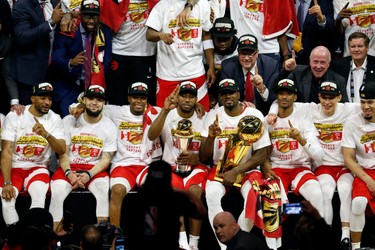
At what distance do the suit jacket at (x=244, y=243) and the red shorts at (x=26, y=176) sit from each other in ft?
9.63

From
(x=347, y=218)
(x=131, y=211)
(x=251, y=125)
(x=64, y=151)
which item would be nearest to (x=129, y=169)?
(x=64, y=151)

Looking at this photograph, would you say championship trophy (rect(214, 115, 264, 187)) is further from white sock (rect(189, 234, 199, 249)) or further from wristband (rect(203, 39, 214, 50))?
wristband (rect(203, 39, 214, 50))

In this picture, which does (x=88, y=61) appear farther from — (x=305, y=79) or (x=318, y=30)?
(x=318, y=30)

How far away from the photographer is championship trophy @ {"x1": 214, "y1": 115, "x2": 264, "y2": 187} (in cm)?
1080

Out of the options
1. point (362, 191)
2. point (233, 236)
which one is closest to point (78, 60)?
point (362, 191)

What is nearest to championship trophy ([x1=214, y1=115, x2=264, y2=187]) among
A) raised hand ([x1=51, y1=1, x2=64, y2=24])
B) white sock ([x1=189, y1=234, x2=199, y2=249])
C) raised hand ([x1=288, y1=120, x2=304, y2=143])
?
raised hand ([x1=288, y1=120, x2=304, y2=143])

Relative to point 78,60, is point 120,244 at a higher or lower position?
lower

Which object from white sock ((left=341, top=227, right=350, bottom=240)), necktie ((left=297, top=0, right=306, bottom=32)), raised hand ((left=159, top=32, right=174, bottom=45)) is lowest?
white sock ((left=341, top=227, right=350, bottom=240))

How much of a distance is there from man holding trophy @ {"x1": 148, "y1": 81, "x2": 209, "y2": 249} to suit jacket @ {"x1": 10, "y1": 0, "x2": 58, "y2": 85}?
1.68 meters

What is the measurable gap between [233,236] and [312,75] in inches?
132

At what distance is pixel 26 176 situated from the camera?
1115cm

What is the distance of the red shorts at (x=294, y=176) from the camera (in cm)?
1096

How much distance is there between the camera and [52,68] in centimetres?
1202

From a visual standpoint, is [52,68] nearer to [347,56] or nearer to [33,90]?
[33,90]
